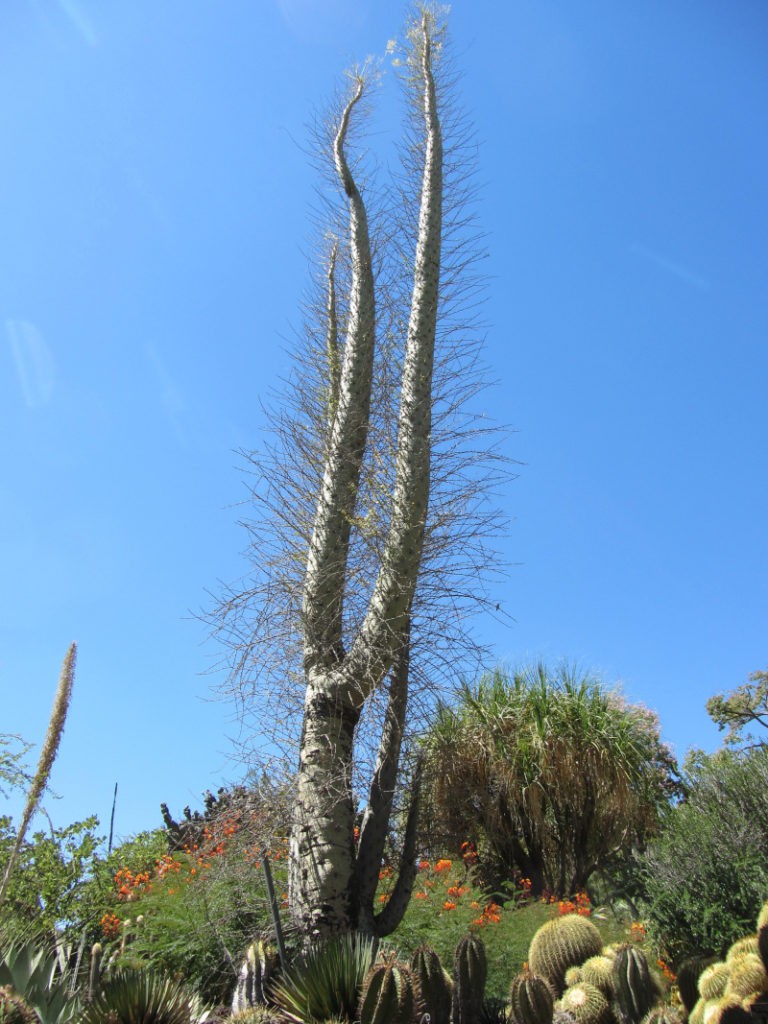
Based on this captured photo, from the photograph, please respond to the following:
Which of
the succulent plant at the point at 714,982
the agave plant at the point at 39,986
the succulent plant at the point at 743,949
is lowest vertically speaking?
the agave plant at the point at 39,986

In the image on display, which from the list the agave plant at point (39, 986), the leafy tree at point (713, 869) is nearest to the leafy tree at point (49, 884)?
the agave plant at point (39, 986)

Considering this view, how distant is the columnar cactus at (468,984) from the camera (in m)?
3.18

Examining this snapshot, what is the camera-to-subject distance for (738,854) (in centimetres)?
532

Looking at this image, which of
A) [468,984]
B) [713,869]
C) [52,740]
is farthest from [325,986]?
[713,869]

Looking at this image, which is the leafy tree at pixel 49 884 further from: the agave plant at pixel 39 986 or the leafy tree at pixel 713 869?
the leafy tree at pixel 713 869

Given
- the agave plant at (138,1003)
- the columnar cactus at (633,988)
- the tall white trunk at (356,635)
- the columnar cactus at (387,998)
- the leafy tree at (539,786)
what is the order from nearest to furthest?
the columnar cactus at (387,998), the agave plant at (138,1003), the columnar cactus at (633,988), the tall white trunk at (356,635), the leafy tree at (539,786)

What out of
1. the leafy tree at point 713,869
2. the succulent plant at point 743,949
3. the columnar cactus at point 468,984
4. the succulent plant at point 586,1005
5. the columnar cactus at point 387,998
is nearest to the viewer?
the columnar cactus at point 387,998

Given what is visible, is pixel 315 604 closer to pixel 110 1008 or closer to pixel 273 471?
pixel 273 471

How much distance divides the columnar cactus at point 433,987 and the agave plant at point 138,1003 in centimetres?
96

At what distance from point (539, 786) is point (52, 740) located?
5.17 m

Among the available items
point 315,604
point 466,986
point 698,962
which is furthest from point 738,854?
point 315,604

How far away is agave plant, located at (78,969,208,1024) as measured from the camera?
2832mm

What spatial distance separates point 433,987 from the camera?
10.6 ft

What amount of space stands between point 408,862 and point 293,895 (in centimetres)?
65
